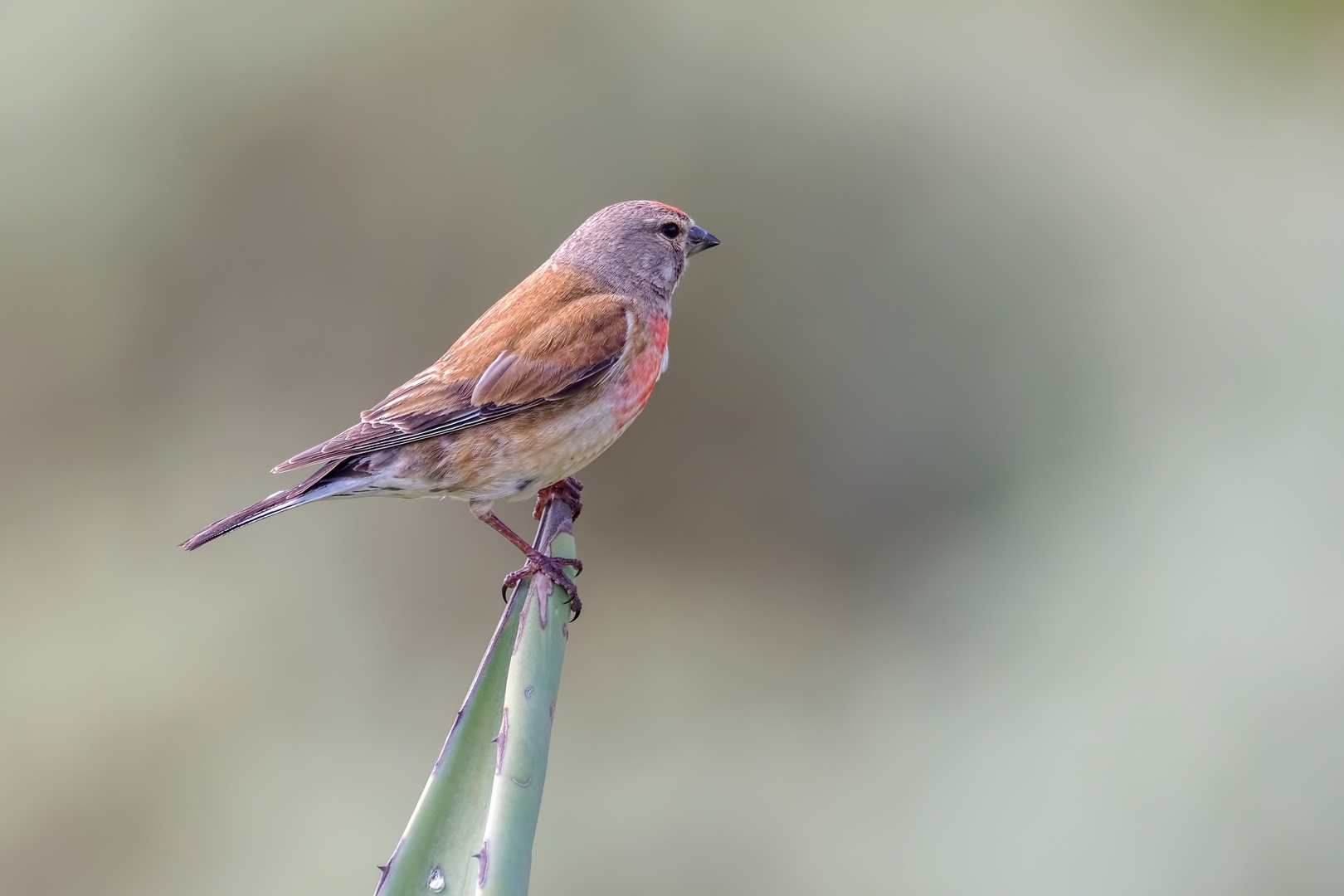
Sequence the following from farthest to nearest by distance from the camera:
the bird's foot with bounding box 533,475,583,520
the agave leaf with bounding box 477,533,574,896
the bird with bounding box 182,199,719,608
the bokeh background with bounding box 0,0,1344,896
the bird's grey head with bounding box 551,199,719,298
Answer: the bokeh background with bounding box 0,0,1344,896, the bird's grey head with bounding box 551,199,719,298, the bird's foot with bounding box 533,475,583,520, the bird with bounding box 182,199,719,608, the agave leaf with bounding box 477,533,574,896

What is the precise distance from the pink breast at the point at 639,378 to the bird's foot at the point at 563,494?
0.82ft

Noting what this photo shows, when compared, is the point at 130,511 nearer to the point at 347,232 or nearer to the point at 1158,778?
the point at 347,232

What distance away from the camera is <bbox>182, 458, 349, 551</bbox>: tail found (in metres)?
2.39

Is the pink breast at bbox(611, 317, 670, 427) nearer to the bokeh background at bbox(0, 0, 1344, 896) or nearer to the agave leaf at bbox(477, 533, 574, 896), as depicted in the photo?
the agave leaf at bbox(477, 533, 574, 896)

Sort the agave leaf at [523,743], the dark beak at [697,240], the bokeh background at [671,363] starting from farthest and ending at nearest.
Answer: the bokeh background at [671,363], the dark beak at [697,240], the agave leaf at [523,743]

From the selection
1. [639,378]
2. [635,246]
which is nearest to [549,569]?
[639,378]

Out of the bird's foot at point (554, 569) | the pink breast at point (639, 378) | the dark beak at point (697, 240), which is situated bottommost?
the bird's foot at point (554, 569)

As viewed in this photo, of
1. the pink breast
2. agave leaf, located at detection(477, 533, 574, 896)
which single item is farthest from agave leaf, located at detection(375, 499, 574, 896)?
the pink breast

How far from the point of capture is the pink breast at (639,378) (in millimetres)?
3094

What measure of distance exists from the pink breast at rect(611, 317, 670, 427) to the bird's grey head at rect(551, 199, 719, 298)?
0.70 feet

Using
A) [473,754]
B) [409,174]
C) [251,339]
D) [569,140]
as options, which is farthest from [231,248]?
[473,754]

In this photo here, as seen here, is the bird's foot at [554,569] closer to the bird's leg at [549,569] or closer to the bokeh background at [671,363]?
the bird's leg at [549,569]

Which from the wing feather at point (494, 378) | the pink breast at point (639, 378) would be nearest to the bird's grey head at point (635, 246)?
the pink breast at point (639, 378)

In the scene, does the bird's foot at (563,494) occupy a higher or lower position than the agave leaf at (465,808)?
higher
